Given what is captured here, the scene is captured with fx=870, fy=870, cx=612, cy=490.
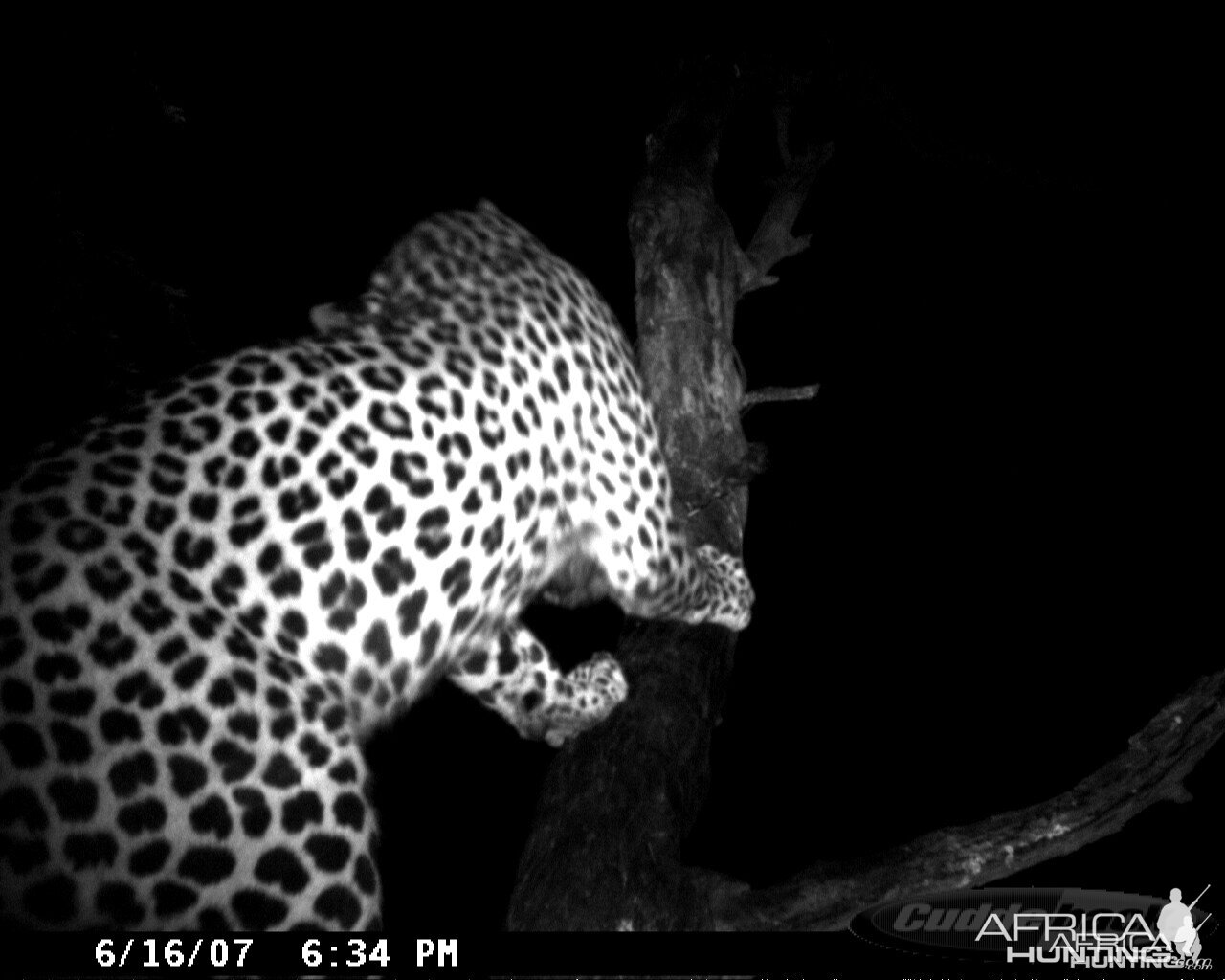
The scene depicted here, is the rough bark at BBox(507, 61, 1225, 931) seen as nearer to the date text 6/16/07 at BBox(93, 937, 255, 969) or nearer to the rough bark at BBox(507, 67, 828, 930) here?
the rough bark at BBox(507, 67, 828, 930)

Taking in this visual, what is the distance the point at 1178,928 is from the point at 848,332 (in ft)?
15.8

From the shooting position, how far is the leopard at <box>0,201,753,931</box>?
98 cm

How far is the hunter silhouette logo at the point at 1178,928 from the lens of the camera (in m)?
1.31

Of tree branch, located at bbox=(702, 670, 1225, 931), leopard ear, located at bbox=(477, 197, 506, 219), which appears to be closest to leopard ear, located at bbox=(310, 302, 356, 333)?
leopard ear, located at bbox=(477, 197, 506, 219)

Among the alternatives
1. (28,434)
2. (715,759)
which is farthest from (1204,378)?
(28,434)

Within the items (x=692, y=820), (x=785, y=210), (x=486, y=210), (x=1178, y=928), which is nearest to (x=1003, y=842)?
(x=1178, y=928)

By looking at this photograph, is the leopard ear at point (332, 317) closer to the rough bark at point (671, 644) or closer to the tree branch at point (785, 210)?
the rough bark at point (671, 644)

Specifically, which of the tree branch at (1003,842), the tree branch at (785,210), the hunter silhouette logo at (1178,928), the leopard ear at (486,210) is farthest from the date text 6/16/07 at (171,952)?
the tree branch at (785,210)

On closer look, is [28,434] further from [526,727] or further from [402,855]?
[402,855]

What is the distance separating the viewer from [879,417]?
240 inches

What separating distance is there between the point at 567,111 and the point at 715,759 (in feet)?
10.6

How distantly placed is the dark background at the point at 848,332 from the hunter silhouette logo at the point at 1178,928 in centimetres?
52

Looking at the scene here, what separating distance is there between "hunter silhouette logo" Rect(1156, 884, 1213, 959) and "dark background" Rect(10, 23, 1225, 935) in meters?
0.52

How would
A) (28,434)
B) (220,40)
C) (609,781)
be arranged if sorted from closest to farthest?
(609,781), (28,434), (220,40)
